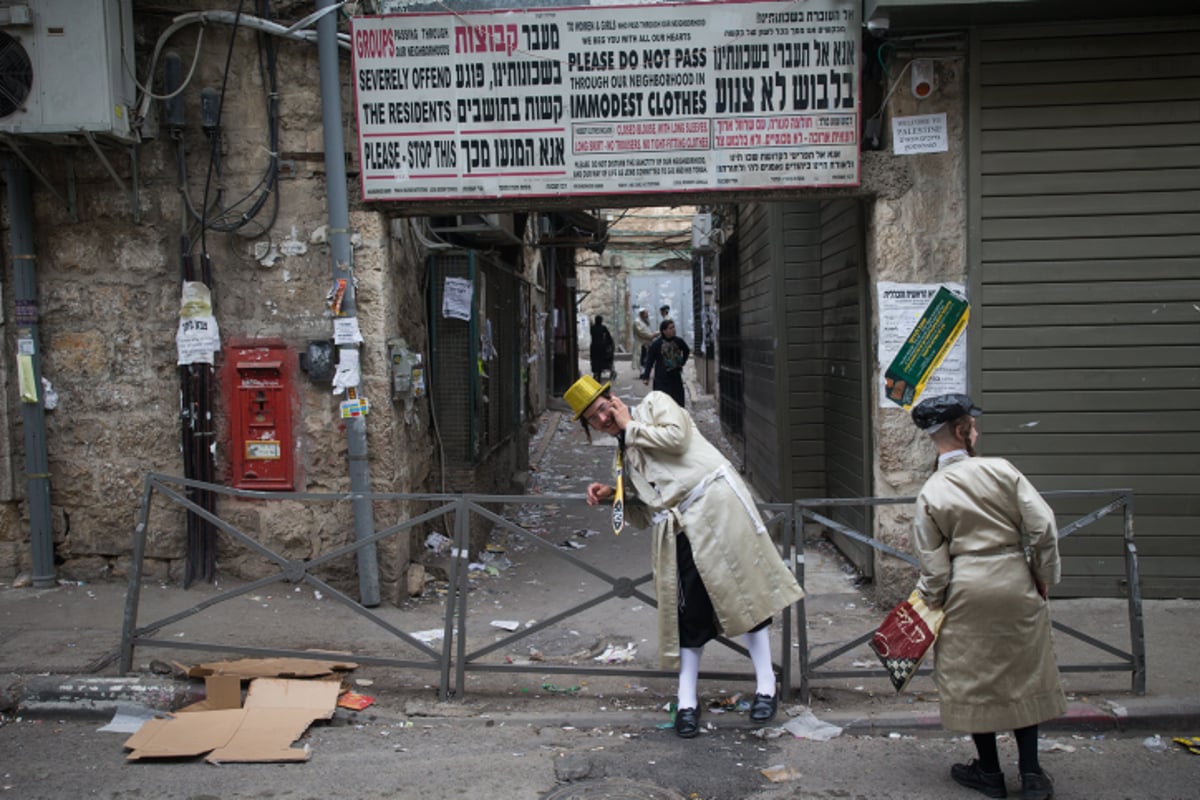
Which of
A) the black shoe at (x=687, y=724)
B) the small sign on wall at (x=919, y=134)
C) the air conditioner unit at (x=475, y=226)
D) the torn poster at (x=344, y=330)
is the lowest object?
the black shoe at (x=687, y=724)

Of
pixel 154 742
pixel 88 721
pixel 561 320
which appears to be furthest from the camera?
pixel 561 320

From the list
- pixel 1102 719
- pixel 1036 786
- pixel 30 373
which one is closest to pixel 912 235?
pixel 1102 719

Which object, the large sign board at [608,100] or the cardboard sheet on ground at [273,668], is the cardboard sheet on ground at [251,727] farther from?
the large sign board at [608,100]

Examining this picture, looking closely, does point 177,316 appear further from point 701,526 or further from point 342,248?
point 701,526

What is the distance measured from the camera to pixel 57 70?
5.64 meters

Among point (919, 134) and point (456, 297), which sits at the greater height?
point (919, 134)

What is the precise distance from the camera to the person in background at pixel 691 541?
424 centimetres

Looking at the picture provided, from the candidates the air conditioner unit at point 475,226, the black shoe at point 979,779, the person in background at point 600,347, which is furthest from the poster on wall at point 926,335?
the person in background at point 600,347

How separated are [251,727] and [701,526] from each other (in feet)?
7.69

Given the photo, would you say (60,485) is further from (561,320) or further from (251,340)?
(561,320)

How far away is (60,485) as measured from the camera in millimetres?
6488

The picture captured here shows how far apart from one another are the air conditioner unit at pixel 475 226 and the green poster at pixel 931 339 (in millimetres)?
3360

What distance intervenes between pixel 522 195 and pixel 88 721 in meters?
3.85

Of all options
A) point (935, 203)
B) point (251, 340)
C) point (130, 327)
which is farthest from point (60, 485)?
point (935, 203)
